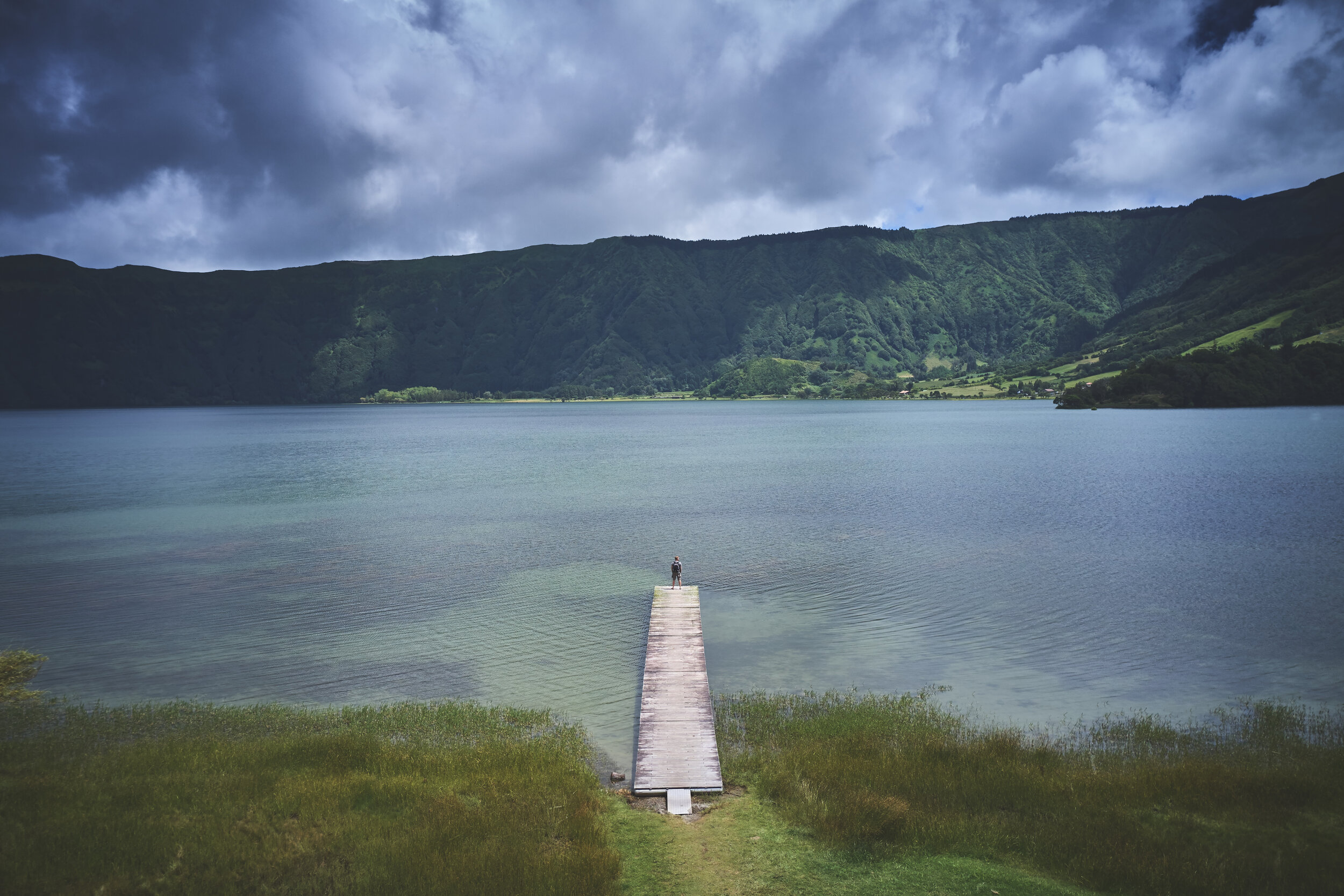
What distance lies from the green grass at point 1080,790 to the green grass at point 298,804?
457 centimetres

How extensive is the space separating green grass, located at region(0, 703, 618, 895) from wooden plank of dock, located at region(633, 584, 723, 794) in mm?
1421

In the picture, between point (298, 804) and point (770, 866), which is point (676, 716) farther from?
point (298, 804)

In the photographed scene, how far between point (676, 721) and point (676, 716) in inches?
8.7

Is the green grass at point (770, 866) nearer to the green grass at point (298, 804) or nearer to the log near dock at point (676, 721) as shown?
the green grass at point (298, 804)

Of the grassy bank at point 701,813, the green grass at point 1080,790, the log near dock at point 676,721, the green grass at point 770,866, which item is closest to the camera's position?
the green grass at point 770,866

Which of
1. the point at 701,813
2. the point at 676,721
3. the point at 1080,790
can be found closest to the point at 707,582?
the point at 676,721

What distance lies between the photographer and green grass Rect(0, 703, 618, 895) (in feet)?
39.6

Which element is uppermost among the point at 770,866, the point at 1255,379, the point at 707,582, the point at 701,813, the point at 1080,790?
the point at 1255,379

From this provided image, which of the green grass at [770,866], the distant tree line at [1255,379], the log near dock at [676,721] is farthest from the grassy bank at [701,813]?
the distant tree line at [1255,379]

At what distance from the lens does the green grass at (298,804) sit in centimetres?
1206

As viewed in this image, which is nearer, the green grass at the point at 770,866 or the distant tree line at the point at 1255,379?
the green grass at the point at 770,866

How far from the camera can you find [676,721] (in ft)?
60.8

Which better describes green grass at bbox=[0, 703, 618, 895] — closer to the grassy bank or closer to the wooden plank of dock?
the grassy bank

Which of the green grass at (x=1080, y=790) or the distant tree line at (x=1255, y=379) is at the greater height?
the distant tree line at (x=1255, y=379)
